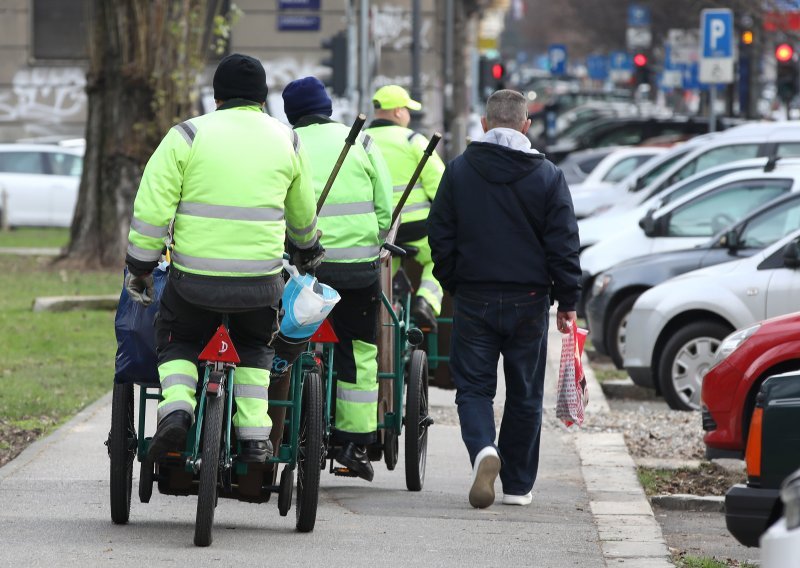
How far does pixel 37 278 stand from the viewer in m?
18.9

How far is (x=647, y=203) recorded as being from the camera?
18078 millimetres

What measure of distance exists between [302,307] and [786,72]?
29215 mm

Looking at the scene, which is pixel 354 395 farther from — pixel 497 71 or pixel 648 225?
pixel 497 71

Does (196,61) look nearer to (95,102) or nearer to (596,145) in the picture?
(95,102)

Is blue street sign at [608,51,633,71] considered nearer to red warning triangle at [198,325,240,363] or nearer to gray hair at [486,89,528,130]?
gray hair at [486,89,528,130]

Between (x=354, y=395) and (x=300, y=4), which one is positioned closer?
(x=354, y=395)

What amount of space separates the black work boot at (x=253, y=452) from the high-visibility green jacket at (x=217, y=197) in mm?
615

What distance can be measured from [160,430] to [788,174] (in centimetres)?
902

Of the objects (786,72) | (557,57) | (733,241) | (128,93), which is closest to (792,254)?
(733,241)

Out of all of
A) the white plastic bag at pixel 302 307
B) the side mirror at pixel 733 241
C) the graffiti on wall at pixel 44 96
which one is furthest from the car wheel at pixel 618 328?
the graffiti on wall at pixel 44 96

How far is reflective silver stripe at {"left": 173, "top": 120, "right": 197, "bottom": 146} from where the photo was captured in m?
6.34

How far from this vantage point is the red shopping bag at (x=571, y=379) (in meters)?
7.62

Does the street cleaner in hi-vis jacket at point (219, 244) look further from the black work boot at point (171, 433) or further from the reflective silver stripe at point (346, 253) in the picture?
the reflective silver stripe at point (346, 253)

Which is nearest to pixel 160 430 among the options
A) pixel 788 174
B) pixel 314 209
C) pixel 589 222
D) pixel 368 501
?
pixel 314 209
